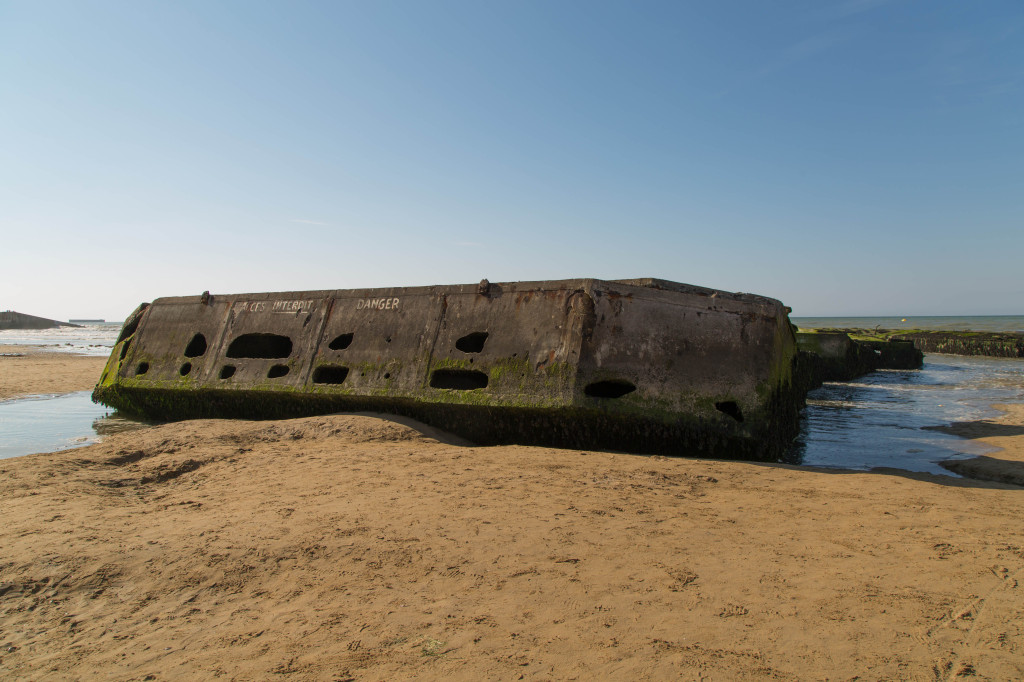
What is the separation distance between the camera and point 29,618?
7.54ft

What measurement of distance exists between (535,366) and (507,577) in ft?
10.8

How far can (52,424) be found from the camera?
24.4 feet

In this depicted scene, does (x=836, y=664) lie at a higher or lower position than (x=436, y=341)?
lower

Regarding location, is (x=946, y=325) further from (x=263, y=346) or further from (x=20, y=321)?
(x=20, y=321)

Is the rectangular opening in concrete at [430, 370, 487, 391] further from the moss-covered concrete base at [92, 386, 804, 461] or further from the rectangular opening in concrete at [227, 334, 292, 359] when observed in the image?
the rectangular opening in concrete at [227, 334, 292, 359]

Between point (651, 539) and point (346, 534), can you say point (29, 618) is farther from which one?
point (651, 539)

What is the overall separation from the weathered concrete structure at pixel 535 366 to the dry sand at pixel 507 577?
1077mm

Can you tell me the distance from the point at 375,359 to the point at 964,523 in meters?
5.47

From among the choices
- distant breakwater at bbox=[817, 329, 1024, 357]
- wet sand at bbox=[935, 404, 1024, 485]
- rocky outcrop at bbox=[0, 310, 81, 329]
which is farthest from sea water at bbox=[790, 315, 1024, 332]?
rocky outcrop at bbox=[0, 310, 81, 329]

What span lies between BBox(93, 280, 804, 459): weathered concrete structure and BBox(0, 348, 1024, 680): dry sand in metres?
1.08

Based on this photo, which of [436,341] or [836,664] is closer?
[836,664]

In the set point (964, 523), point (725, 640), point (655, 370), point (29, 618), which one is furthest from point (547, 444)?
point (29, 618)

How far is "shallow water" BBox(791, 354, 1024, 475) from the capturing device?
246 inches

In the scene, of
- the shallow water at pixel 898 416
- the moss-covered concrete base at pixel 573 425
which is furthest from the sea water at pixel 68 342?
the shallow water at pixel 898 416
